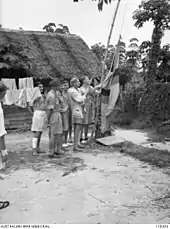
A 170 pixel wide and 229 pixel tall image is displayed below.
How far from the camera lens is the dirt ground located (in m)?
3.39

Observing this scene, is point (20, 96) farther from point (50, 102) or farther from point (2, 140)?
point (2, 140)

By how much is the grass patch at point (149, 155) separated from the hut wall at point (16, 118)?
451 cm

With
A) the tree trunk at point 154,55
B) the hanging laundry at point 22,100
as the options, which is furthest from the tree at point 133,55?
the hanging laundry at point 22,100

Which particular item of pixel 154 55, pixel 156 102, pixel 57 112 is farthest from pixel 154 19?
pixel 57 112

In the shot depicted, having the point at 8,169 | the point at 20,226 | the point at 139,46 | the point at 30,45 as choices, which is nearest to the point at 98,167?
the point at 8,169

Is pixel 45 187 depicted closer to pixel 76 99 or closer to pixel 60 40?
pixel 76 99

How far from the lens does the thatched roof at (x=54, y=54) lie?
1058 cm

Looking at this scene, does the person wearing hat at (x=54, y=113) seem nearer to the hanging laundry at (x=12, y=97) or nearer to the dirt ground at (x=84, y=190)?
the dirt ground at (x=84, y=190)

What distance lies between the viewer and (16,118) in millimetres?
10273

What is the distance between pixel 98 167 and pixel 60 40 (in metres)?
8.20

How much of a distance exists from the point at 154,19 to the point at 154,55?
5.06ft

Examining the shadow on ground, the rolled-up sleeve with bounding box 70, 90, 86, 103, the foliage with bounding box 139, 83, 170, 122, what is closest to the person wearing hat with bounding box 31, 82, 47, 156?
the shadow on ground

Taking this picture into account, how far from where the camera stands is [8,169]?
17.5 feet

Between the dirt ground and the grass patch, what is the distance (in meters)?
0.17
